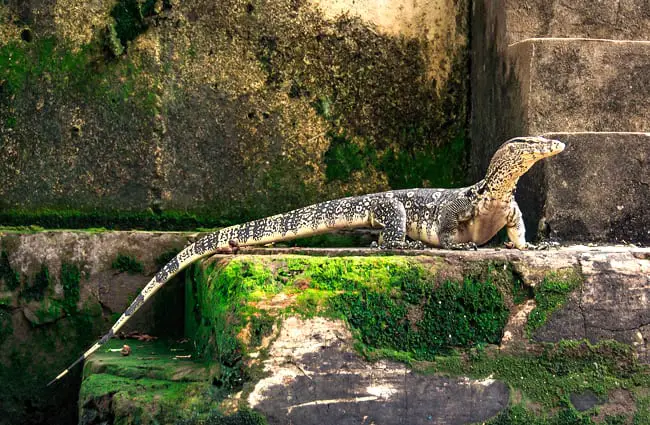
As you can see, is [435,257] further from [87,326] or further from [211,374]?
[87,326]

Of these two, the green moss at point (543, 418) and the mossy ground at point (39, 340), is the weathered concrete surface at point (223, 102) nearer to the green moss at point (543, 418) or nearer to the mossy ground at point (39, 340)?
the mossy ground at point (39, 340)

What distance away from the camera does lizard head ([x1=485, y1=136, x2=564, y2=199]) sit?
215 inches

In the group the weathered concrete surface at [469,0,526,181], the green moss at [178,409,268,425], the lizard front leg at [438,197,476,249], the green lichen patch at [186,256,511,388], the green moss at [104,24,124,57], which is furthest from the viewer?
the green moss at [104,24,124,57]

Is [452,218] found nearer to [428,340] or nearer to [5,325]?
[428,340]

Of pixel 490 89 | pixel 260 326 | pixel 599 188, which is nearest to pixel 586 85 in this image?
pixel 599 188

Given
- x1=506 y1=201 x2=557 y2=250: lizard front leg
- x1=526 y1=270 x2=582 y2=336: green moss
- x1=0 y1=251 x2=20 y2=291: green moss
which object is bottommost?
x1=0 y1=251 x2=20 y2=291: green moss

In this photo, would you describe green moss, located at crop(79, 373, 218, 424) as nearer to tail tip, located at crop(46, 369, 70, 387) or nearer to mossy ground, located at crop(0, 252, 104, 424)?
tail tip, located at crop(46, 369, 70, 387)

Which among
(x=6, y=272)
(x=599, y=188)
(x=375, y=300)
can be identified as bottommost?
(x=6, y=272)

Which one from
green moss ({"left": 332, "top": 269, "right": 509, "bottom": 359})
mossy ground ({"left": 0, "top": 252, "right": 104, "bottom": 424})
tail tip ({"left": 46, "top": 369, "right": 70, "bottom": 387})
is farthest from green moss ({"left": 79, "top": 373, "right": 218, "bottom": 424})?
mossy ground ({"left": 0, "top": 252, "right": 104, "bottom": 424})

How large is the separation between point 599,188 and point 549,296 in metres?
1.52

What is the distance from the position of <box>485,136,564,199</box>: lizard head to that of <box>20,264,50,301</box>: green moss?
3084 mm

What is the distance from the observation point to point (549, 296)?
473cm

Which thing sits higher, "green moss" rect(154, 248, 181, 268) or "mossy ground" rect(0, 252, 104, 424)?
"green moss" rect(154, 248, 181, 268)

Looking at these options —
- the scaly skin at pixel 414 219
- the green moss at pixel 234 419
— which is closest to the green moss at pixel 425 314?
the green moss at pixel 234 419
